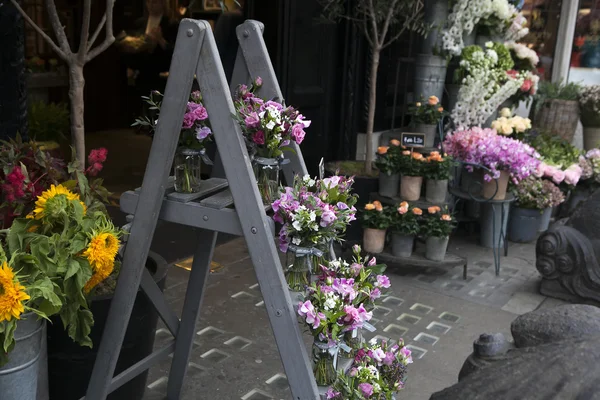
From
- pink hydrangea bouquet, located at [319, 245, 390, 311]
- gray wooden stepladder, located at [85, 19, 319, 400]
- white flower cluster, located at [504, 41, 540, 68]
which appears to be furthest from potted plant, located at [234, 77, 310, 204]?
white flower cluster, located at [504, 41, 540, 68]

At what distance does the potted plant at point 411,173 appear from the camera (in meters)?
4.85

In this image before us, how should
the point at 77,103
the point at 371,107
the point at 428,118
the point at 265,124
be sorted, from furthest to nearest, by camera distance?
the point at 428,118 < the point at 371,107 < the point at 77,103 < the point at 265,124

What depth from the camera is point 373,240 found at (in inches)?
192

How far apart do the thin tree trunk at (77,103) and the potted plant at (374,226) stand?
2.43 m

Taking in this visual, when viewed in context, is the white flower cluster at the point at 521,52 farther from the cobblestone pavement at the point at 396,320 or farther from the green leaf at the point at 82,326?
the green leaf at the point at 82,326

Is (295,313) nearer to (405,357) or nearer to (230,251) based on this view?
(405,357)

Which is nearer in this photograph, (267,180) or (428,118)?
(267,180)

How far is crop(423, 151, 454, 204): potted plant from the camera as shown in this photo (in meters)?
4.83

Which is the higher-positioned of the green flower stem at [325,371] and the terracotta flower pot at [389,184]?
the terracotta flower pot at [389,184]

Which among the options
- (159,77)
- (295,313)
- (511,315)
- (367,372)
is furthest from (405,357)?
(159,77)

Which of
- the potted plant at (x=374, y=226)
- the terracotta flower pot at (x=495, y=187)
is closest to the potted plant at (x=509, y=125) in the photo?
the terracotta flower pot at (x=495, y=187)

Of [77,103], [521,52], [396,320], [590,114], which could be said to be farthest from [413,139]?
[590,114]

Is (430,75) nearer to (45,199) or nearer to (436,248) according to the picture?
(436,248)

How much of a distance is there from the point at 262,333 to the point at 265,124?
205cm
